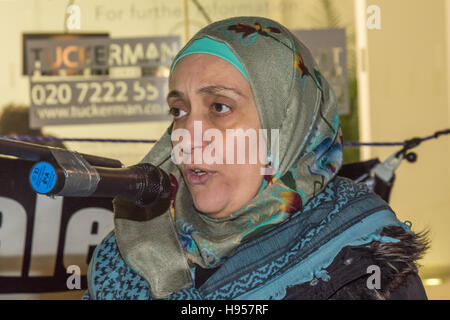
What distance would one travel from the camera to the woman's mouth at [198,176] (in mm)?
1175

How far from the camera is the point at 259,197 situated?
123 centimetres

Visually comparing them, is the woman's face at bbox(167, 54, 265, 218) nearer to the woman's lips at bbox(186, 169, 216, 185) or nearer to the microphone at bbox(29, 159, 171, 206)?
the woman's lips at bbox(186, 169, 216, 185)

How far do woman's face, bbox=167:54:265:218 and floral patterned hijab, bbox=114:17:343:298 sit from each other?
25 mm

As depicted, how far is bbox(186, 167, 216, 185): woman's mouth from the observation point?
1175 millimetres

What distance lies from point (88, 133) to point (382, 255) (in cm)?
330

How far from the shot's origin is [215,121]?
119 cm

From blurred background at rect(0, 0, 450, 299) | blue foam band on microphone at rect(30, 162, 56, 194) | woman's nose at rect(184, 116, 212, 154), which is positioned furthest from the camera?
blurred background at rect(0, 0, 450, 299)

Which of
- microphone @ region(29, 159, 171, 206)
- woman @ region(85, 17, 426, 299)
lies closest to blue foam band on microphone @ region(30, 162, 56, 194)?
microphone @ region(29, 159, 171, 206)

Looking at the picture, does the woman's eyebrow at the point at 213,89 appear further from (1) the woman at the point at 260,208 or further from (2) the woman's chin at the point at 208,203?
(2) the woman's chin at the point at 208,203

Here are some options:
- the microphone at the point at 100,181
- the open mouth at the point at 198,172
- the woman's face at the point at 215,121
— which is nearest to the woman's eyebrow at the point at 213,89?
the woman's face at the point at 215,121
